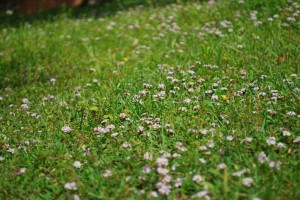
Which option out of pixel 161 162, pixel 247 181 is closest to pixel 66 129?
pixel 161 162

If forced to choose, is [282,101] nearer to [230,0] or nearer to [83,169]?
[83,169]

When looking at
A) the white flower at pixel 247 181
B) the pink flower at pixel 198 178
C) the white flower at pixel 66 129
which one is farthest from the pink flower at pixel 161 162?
the white flower at pixel 66 129

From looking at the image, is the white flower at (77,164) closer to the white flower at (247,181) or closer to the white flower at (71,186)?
the white flower at (71,186)

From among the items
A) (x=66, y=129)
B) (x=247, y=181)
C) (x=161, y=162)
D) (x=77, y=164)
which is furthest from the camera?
(x=66, y=129)

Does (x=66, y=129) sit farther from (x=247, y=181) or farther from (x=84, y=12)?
(x=84, y=12)

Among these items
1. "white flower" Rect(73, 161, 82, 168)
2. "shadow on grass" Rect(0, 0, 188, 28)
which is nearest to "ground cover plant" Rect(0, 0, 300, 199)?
"white flower" Rect(73, 161, 82, 168)

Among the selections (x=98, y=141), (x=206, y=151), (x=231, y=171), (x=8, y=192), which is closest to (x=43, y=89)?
(x=98, y=141)

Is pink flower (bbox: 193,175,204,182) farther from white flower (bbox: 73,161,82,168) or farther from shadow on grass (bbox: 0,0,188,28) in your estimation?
shadow on grass (bbox: 0,0,188,28)

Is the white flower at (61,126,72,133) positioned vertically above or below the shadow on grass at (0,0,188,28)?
above
